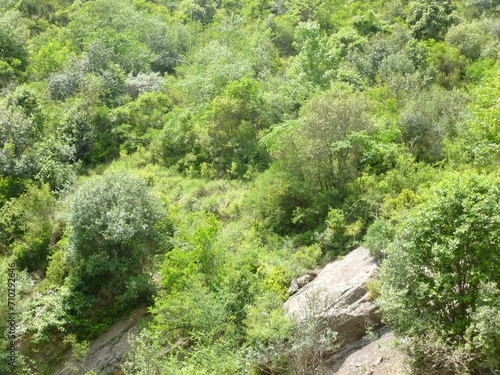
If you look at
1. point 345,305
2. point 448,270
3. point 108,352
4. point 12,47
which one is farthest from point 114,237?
point 12,47

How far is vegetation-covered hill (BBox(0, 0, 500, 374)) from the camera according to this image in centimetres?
870

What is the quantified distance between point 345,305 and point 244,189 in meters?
10.4

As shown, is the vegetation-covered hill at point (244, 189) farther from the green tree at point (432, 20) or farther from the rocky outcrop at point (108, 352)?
the rocky outcrop at point (108, 352)

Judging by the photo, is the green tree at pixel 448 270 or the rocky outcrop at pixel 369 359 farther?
the rocky outcrop at pixel 369 359

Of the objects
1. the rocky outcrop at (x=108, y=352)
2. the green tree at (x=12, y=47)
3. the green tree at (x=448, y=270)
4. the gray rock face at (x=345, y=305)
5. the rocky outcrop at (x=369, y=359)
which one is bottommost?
the rocky outcrop at (x=108, y=352)

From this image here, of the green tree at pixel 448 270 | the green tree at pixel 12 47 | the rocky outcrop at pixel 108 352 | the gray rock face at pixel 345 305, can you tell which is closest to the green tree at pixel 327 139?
the gray rock face at pixel 345 305

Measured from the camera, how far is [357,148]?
53.5 ft

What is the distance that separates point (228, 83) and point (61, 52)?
16.3 meters

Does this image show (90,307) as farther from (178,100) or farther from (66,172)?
(178,100)

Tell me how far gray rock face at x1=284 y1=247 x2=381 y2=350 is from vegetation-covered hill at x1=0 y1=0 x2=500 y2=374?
0.72 m

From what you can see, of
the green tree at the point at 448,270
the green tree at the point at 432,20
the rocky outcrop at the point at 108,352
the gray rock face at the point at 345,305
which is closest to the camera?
the green tree at the point at 448,270

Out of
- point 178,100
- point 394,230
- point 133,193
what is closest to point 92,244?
point 133,193

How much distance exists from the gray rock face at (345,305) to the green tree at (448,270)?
1998 millimetres

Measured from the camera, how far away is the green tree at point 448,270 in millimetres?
7957
